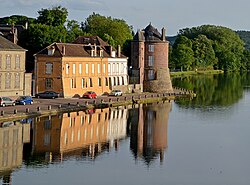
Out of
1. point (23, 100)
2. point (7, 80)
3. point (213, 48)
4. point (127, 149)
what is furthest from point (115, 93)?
point (213, 48)

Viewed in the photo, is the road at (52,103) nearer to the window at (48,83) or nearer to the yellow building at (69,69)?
the yellow building at (69,69)

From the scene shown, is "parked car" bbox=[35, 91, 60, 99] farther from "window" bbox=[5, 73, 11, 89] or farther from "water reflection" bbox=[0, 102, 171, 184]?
"water reflection" bbox=[0, 102, 171, 184]

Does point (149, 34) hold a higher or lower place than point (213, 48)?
lower

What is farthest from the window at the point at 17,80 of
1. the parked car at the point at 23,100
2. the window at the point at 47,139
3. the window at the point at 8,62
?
the window at the point at 47,139

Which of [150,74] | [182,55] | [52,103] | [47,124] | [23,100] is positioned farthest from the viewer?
[182,55]

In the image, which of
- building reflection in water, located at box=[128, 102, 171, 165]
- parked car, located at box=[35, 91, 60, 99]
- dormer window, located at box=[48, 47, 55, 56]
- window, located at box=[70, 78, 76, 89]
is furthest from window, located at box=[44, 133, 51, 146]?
window, located at box=[70, 78, 76, 89]

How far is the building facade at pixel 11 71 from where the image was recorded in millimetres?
44188

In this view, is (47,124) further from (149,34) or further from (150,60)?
(149,34)

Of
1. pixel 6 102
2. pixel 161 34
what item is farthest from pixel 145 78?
pixel 6 102

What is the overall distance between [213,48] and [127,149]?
10140cm

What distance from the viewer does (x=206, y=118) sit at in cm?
4500

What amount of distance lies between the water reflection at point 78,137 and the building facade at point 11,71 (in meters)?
6.14

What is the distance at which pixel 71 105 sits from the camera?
43.5 metres

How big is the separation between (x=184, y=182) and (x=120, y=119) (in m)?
18.4
